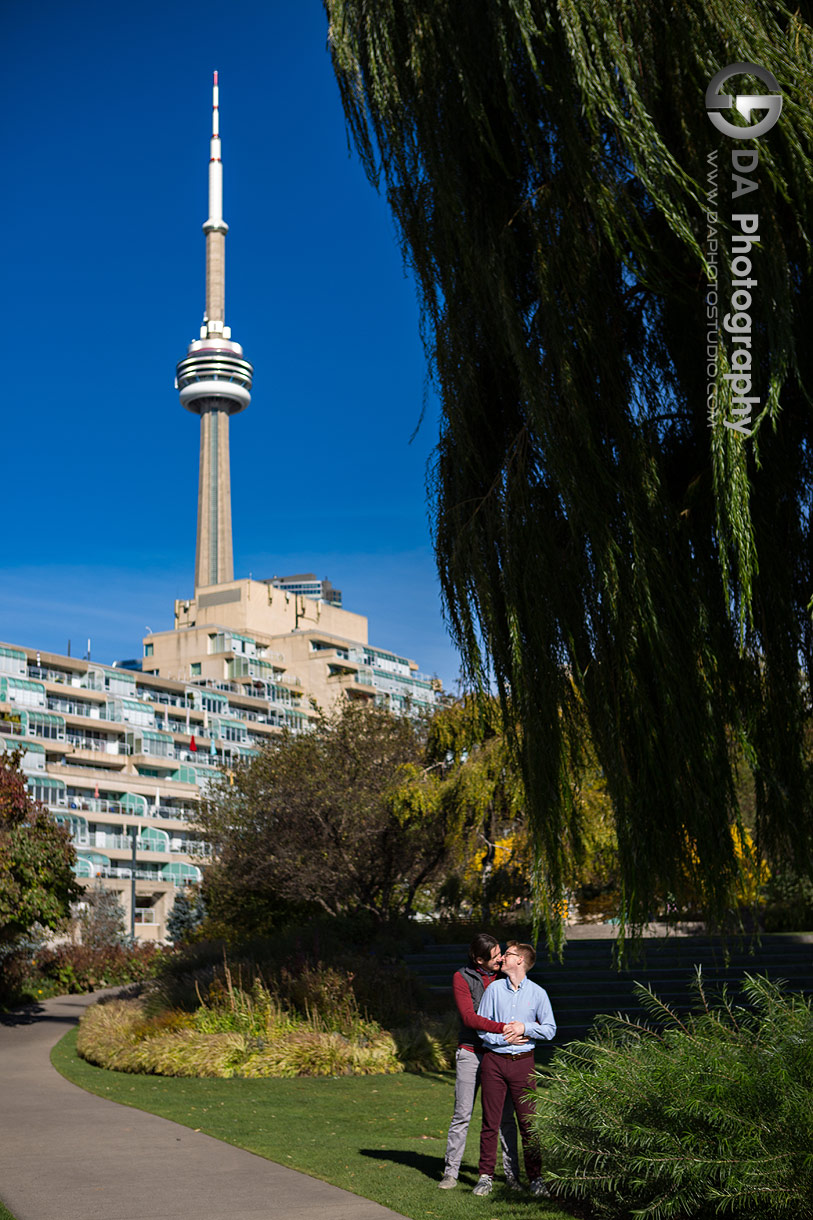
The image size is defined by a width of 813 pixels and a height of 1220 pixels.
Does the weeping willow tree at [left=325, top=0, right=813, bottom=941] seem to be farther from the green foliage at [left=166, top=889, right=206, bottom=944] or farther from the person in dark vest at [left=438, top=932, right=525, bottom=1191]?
the green foliage at [left=166, top=889, right=206, bottom=944]

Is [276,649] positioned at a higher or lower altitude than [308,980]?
higher

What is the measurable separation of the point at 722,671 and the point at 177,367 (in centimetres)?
16021

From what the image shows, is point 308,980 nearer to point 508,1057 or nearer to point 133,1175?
point 133,1175

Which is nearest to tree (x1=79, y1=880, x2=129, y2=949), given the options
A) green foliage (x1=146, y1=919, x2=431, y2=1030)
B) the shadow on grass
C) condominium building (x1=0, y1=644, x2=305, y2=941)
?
green foliage (x1=146, y1=919, x2=431, y2=1030)

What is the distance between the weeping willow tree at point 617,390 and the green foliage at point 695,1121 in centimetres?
239

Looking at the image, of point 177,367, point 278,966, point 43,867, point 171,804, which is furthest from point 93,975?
point 177,367

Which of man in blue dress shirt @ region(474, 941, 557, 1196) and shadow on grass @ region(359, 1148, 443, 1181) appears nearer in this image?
man in blue dress shirt @ region(474, 941, 557, 1196)

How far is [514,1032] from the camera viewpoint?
697 centimetres

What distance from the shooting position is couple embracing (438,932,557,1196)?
7035 millimetres

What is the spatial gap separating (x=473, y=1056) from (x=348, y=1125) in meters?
3.50

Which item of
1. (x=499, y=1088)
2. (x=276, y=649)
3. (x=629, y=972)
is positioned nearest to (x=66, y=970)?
(x=629, y=972)

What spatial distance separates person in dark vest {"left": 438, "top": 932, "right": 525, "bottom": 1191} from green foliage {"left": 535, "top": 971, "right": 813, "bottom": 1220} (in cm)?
58

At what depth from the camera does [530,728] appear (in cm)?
959

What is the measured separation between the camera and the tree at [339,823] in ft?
82.8
